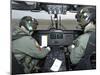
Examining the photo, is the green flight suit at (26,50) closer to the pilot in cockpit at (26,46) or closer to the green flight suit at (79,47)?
the pilot in cockpit at (26,46)

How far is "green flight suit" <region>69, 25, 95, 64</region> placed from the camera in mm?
2084

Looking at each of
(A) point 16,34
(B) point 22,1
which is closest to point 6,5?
(B) point 22,1

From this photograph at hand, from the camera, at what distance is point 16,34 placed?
1.91 metres

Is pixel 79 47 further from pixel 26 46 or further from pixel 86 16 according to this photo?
pixel 26 46

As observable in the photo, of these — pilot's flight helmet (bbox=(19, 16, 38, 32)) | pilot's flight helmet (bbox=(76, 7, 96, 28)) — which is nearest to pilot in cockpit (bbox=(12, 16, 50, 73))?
pilot's flight helmet (bbox=(19, 16, 38, 32))

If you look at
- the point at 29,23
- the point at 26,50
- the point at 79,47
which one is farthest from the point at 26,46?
the point at 79,47

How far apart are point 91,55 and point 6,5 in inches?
43.0

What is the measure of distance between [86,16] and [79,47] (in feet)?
1.20

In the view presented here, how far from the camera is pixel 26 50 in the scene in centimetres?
193

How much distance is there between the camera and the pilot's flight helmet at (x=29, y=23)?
6.35ft

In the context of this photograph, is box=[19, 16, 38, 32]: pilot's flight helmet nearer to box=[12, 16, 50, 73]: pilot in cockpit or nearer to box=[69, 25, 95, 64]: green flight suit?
box=[12, 16, 50, 73]: pilot in cockpit

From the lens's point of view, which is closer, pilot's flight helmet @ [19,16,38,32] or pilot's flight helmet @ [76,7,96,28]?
pilot's flight helmet @ [19,16,38,32]

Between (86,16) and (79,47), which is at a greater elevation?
(86,16)

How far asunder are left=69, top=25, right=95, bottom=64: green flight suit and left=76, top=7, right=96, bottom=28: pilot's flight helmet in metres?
0.07
